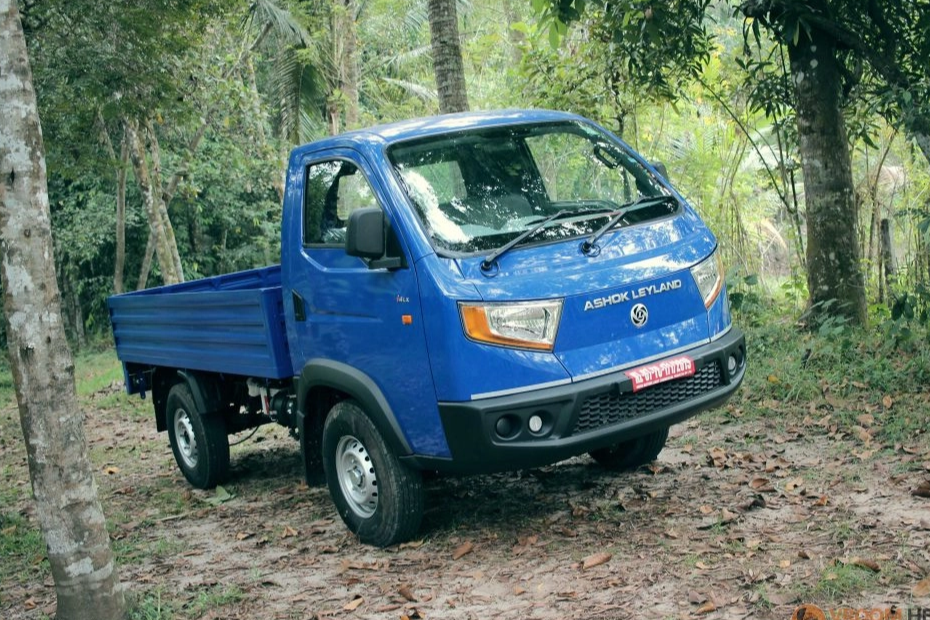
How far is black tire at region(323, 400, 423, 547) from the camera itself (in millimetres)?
5504

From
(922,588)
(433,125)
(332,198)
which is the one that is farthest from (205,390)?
(922,588)

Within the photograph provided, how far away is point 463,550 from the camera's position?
18.0ft

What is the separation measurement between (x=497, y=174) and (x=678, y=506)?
2102mm

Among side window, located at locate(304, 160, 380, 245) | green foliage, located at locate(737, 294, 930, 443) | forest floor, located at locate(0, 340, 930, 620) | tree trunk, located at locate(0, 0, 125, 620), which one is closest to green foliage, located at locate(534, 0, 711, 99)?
green foliage, located at locate(737, 294, 930, 443)

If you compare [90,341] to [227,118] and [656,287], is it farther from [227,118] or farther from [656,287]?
[656,287]

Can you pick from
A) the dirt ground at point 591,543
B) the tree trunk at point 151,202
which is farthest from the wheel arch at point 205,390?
the tree trunk at point 151,202

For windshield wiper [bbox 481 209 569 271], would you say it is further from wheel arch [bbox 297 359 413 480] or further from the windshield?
wheel arch [bbox 297 359 413 480]

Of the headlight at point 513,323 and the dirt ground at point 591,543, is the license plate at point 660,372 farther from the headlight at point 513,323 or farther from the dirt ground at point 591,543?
the dirt ground at point 591,543

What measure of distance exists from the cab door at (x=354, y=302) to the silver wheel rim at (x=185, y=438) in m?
2.15

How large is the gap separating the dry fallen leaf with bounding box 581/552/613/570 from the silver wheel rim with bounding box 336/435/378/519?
1.26 m

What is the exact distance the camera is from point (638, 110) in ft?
41.7

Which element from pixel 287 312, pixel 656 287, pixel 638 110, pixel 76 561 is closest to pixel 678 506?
pixel 656 287

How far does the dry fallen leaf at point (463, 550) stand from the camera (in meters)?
5.44

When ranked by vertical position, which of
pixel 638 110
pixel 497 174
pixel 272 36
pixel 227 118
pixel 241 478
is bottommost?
pixel 241 478
